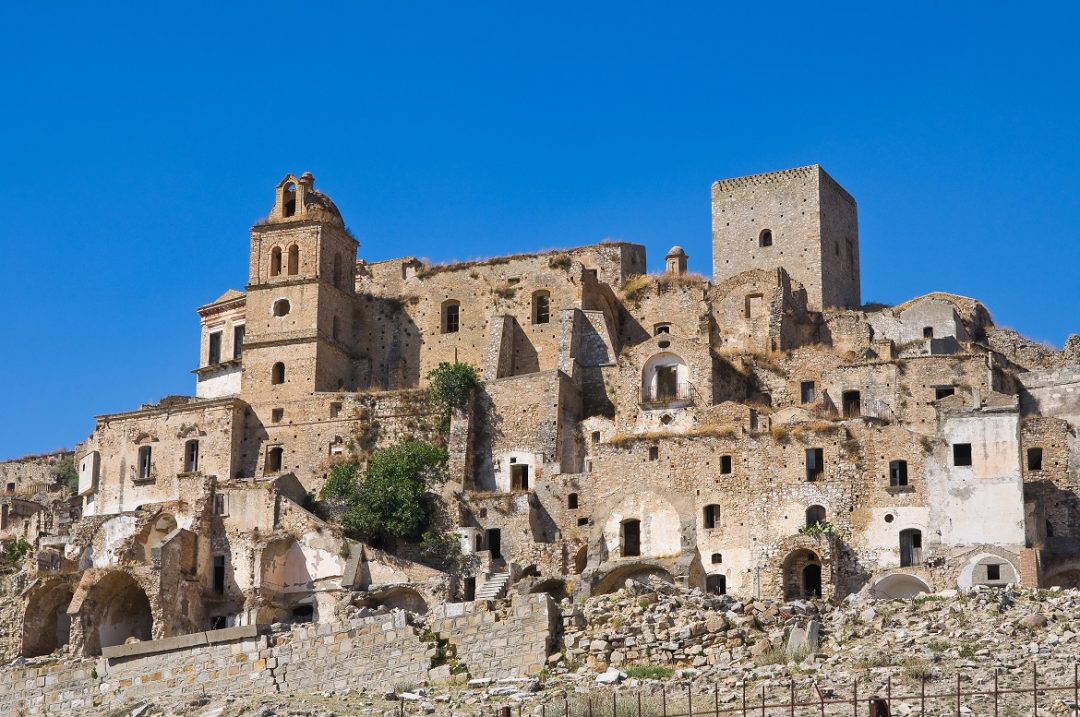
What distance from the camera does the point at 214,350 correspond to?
83312 mm

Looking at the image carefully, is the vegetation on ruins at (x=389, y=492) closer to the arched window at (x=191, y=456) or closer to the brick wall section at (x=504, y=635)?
the arched window at (x=191, y=456)

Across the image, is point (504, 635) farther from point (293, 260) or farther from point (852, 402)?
point (293, 260)

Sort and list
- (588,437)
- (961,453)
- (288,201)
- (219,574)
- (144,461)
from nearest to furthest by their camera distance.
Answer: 1. (961,453)
2. (219,574)
3. (588,437)
4. (144,461)
5. (288,201)

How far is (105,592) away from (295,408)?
12.2 meters

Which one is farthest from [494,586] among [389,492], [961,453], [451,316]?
[451,316]

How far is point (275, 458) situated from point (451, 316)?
11.0 meters

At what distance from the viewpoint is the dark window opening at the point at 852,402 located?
229ft

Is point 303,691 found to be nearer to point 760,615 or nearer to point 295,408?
point 760,615

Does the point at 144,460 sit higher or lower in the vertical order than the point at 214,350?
lower

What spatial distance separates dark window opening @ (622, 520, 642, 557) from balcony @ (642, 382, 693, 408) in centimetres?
721

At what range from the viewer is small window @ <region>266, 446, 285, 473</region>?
74062 mm

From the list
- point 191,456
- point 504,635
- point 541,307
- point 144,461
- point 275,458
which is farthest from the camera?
point 541,307

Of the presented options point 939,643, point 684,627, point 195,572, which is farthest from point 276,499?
point 939,643

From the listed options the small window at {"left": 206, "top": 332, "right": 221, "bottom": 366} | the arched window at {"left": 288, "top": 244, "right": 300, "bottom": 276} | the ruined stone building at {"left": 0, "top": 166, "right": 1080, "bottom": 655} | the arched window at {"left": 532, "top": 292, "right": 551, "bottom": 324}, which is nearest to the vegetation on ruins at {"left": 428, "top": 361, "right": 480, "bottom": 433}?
the ruined stone building at {"left": 0, "top": 166, "right": 1080, "bottom": 655}
